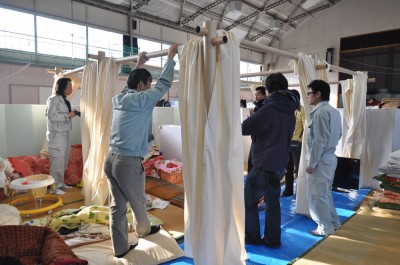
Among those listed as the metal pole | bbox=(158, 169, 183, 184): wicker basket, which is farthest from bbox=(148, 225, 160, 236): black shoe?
bbox=(158, 169, 183, 184): wicker basket

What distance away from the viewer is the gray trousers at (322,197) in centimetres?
262

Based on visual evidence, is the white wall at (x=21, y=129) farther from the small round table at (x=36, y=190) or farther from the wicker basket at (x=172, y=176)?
the wicker basket at (x=172, y=176)

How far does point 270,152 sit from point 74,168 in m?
3.38

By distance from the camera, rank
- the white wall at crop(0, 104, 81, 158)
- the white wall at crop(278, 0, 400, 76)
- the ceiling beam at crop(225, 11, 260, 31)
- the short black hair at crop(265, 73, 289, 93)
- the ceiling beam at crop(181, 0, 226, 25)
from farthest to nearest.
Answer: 1. the ceiling beam at crop(225, 11, 260, 31)
2. the white wall at crop(278, 0, 400, 76)
3. the ceiling beam at crop(181, 0, 226, 25)
4. the white wall at crop(0, 104, 81, 158)
5. the short black hair at crop(265, 73, 289, 93)

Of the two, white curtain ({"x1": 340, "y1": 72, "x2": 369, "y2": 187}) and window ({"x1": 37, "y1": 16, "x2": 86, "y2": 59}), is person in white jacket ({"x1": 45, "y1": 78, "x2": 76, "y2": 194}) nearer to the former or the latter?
white curtain ({"x1": 340, "y1": 72, "x2": 369, "y2": 187})

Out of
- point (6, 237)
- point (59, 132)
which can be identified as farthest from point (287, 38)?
point (6, 237)

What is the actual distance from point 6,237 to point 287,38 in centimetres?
1324

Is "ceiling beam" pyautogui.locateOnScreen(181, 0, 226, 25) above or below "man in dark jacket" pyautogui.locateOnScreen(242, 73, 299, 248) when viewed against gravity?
above

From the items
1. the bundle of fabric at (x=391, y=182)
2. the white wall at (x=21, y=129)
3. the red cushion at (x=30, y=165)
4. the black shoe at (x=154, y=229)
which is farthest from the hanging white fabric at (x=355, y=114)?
the white wall at (x=21, y=129)

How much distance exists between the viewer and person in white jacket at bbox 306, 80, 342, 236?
2.53 meters

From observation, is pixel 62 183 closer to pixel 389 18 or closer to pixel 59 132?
pixel 59 132

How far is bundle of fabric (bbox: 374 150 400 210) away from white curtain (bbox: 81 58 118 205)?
3.05m

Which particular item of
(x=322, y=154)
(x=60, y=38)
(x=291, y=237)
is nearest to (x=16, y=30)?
(x=60, y=38)

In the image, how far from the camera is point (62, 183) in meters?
4.06
